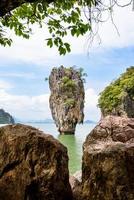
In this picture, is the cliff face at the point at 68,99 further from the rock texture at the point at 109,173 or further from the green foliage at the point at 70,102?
the rock texture at the point at 109,173

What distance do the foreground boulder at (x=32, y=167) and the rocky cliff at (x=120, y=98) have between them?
213 feet

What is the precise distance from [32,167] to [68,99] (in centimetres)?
10673

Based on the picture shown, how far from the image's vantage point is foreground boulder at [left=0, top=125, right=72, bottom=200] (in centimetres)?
881

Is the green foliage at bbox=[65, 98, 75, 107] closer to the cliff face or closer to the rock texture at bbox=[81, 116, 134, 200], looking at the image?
the cliff face

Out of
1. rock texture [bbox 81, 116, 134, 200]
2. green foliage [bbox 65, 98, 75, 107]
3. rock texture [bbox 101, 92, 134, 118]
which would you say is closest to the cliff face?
green foliage [bbox 65, 98, 75, 107]

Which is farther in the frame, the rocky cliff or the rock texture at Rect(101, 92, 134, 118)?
the rocky cliff

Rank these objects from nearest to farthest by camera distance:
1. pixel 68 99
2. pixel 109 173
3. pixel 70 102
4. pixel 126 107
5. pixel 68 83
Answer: pixel 109 173, pixel 126 107, pixel 70 102, pixel 68 83, pixel 68 99

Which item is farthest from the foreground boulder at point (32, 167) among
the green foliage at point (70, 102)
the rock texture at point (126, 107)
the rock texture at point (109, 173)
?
the green foliage at point (70, 102)

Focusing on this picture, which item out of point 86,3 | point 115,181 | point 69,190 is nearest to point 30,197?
point 69,190

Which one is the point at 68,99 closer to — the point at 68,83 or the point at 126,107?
the point at 68,83

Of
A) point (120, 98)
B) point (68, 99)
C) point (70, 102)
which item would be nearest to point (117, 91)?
point (120, 98)

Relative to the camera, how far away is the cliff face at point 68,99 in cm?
11350

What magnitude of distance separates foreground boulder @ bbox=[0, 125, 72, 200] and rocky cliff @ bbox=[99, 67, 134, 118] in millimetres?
64993

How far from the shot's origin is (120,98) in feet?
247
